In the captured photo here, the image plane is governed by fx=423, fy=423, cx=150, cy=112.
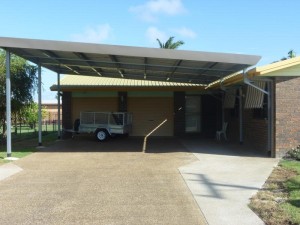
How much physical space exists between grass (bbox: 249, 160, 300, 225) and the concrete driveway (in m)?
1.00

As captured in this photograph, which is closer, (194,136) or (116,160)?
(116,160)

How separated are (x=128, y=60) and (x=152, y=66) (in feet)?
4.23

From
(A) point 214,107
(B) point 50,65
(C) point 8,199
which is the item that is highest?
(B) point 50,65

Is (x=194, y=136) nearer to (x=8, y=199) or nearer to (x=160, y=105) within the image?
(x=160, y=105)

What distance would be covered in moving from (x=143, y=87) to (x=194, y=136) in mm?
3712

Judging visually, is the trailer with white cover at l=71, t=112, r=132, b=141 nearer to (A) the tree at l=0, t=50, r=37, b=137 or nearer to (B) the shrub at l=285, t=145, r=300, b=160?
(A) the tree at l=0, t=50, r=37, b=137

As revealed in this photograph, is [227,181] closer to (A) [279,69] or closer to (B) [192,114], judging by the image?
(A) [279,69]

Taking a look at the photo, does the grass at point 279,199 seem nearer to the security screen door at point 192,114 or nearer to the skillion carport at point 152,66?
the skillion carport at point 152,66

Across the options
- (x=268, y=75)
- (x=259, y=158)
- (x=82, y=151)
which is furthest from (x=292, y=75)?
(x=82, y=151)

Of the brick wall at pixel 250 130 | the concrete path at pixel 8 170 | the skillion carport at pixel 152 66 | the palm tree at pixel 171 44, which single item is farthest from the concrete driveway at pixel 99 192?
the palm tree at pixel 171 44

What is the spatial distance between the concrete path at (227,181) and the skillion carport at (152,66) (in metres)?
1.64

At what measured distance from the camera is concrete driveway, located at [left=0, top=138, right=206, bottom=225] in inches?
250

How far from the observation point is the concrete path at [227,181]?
6.45 metres

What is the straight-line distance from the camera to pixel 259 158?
12742 mm
